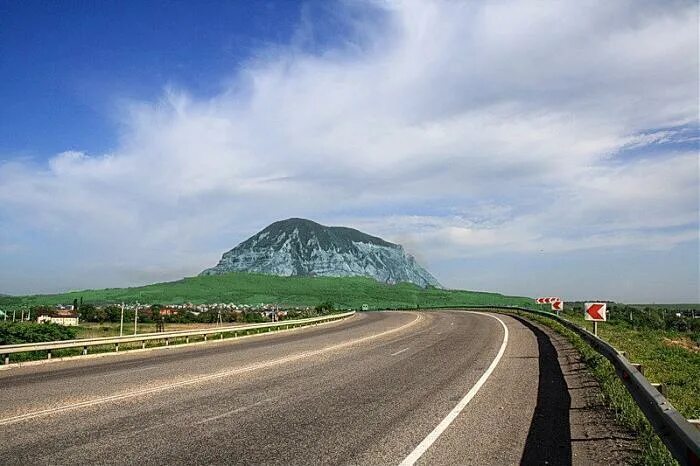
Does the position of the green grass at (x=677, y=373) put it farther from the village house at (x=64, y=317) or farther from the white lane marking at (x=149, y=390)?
the village house at (x=64, y=317)

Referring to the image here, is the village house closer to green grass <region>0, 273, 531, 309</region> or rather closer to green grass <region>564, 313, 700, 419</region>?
green grass <region>0, 273, 531, 309</region>

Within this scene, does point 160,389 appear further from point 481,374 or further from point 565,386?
point 565,386

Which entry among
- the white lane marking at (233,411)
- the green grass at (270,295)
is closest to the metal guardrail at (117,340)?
the white lane marking at (233,411)

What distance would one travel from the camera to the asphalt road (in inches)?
269

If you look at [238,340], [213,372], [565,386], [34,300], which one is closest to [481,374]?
[565,386]

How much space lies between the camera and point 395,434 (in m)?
7.75

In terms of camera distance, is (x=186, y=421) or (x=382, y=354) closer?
(x=186, y=421)

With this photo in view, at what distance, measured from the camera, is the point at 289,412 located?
9.24 meters

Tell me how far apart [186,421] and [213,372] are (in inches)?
240

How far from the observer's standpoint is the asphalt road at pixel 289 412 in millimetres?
6824

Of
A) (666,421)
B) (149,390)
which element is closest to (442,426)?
(666,421)

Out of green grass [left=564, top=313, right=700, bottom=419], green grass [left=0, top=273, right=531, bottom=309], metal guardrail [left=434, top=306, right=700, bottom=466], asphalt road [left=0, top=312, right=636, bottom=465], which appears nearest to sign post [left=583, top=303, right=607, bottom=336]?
green grass [left=564, top=313, right=700, bottom=419]

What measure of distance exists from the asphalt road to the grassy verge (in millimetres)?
797

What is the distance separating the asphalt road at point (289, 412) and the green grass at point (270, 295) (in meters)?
71.8
